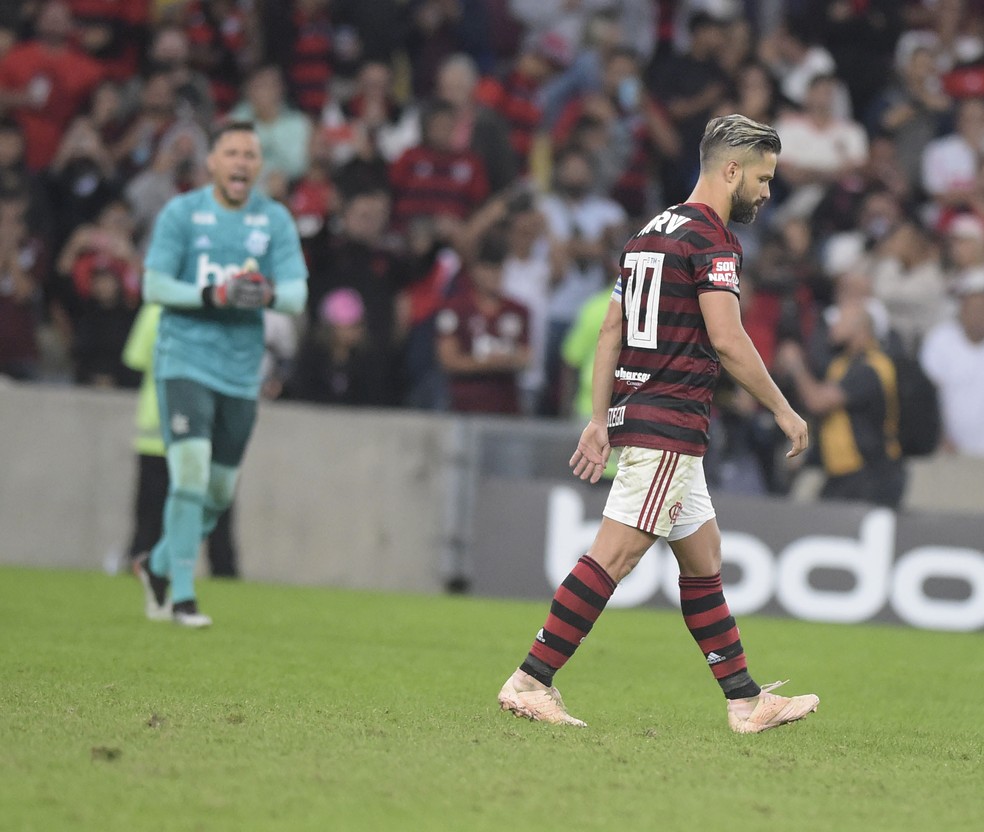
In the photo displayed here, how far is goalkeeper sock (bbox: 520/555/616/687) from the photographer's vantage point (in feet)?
20.8

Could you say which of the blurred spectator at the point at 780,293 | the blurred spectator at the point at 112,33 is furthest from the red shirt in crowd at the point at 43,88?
the blurred spectator at the point at 780,293

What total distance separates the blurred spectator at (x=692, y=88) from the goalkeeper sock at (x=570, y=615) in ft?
37.8

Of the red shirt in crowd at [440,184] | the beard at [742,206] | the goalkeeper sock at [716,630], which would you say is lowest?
the goalkeeper sock at [716,630]

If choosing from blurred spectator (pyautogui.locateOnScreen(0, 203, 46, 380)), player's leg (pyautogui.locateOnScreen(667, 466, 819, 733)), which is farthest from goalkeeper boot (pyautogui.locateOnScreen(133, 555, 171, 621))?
blurred spectator (pyautogui.locateOnScreen(0, 203, 46, 380))

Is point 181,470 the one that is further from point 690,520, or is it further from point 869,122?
point 869,122

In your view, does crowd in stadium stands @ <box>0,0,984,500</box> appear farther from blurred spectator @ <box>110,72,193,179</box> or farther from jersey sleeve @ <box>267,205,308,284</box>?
jersey sleeve @ <box>267,205,308,284</box>

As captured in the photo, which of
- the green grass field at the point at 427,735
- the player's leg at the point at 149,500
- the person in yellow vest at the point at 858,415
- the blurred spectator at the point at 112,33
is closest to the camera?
the green grass field at the point at 427,735

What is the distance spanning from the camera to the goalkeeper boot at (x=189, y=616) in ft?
30.3

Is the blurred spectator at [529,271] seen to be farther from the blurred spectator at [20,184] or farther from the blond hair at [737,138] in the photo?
the blond hair at [737,138]

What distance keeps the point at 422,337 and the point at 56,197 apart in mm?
3928

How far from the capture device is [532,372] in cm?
1523

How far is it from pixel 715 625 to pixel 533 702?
0.76 m

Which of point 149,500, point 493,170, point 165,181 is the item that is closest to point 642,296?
point 149,500

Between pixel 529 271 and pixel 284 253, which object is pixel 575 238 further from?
pixel 284 253
